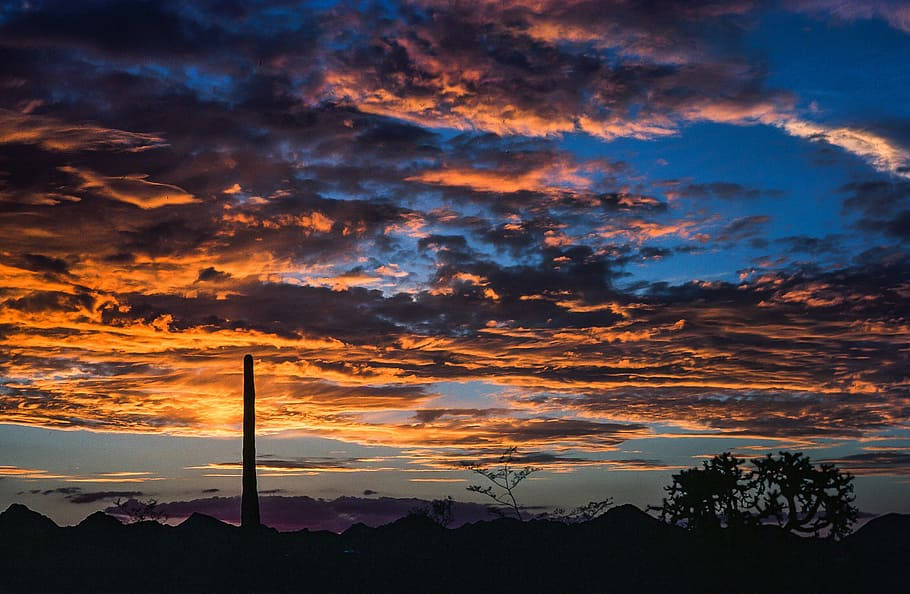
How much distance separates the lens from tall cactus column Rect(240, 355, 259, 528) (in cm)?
3422

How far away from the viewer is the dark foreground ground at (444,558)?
95.4 ft

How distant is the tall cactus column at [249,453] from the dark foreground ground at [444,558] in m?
0.82

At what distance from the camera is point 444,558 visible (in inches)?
1315

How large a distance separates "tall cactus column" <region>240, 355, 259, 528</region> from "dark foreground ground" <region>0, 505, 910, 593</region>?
82cm

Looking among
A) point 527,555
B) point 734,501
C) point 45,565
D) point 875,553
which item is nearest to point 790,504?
point 734,501

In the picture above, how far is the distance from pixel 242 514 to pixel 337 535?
12.6ft

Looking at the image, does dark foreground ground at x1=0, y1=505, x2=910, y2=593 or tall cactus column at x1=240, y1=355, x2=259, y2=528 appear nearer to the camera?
dark foreground ground at x1=0, y1=505, x2=910, y2=593

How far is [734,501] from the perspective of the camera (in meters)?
27.0

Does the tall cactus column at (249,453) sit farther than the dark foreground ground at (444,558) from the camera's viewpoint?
Yes

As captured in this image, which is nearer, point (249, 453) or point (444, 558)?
point (444, 558)

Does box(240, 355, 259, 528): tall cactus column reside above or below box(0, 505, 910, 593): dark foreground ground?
above

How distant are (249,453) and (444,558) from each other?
27.8ft

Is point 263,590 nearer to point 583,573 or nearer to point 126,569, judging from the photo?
point 126,569

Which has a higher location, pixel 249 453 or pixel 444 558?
pixel 249 453
